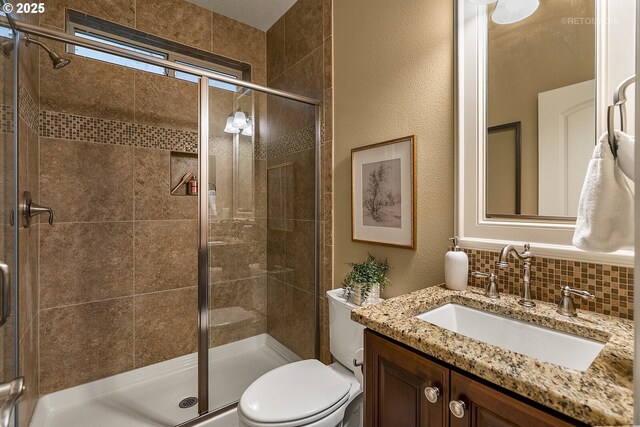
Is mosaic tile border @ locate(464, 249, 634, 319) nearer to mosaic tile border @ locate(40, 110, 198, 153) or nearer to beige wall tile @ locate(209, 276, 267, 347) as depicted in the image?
beige wall tile @ locate(209, 276, 267, 347)

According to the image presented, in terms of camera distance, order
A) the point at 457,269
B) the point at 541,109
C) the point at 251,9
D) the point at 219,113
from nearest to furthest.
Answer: the point at 541,109 < the point at 457,269 < the point at 219,113 < the point at 251,9

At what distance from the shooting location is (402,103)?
57.1 inches

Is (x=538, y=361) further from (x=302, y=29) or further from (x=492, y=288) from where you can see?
(x=302, y=29)

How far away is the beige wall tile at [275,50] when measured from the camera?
2.39m

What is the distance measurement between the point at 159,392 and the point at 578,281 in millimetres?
2352

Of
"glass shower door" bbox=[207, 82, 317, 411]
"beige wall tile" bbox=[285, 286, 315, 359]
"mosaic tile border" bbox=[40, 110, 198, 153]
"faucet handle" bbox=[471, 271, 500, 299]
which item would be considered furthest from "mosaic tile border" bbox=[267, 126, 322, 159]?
"faucet handle" bbox=[471, 271, 500, 299]

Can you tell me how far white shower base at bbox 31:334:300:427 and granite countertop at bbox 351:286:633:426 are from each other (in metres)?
1.26

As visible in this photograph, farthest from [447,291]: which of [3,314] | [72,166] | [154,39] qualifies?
[154,39]

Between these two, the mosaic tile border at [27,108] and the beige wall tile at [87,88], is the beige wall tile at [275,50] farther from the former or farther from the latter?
the mosaic tile border at [27,108]

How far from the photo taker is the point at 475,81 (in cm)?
117

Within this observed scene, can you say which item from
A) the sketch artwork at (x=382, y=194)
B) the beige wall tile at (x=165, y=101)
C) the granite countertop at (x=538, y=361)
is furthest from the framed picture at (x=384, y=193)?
the beige wall tile at (x=165, y=101)

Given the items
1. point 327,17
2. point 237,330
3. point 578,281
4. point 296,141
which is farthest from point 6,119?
point 578,281

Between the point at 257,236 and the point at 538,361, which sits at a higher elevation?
the point at 257,236

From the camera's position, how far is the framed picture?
1428mm
